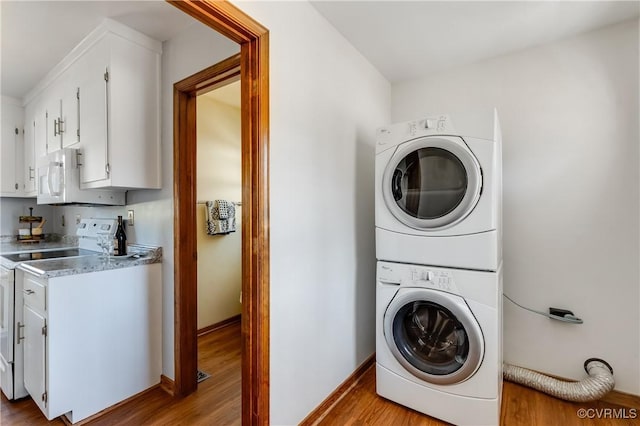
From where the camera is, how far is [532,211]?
201 cm

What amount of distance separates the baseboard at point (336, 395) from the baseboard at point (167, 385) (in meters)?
0.92

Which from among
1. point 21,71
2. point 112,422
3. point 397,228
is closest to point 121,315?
point 112,422

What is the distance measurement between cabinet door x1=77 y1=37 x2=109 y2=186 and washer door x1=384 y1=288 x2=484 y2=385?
1.93m

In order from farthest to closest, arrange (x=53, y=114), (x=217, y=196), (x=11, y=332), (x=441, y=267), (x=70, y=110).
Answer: (x=217, y=196) → (x=53, y=114) → (x=70, y=110) → (x=11, y=332) → (x=441, y=267)

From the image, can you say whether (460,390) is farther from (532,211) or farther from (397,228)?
(532,211)

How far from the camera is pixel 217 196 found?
2.95m

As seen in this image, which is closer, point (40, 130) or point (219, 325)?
point (40, 130)

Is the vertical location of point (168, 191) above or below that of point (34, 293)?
above

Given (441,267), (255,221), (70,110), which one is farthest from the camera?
(70,110)

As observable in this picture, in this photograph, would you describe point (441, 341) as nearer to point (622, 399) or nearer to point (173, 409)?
point (622, 399)

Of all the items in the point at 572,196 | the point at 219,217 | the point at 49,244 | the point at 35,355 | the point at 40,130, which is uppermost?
the point at 40,130

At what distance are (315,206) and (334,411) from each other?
1.18 metres

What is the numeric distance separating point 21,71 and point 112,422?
8.97ft

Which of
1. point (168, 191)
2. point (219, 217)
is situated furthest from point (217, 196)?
→ point (168, 191)
